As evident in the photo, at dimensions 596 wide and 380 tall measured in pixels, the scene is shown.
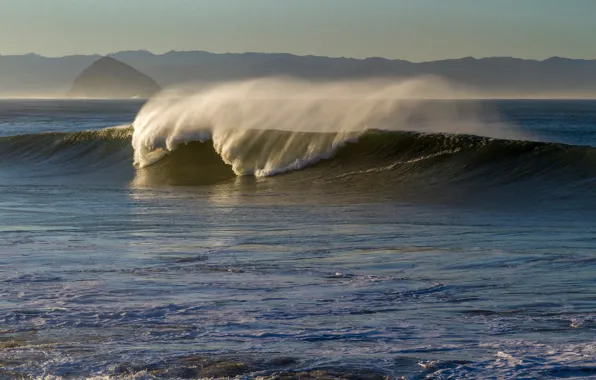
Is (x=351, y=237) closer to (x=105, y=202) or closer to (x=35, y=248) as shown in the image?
(x=35, y=248)

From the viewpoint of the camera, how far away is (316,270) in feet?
33.8

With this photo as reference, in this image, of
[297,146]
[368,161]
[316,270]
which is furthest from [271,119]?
[316,270]

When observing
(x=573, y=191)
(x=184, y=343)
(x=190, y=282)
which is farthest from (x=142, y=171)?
(x=184, y=343)

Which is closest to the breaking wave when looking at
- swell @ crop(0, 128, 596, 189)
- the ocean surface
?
swell @ crop(0, 128, 596, 189)

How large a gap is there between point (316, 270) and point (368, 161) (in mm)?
12741

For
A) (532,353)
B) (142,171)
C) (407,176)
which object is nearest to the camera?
(532,353)

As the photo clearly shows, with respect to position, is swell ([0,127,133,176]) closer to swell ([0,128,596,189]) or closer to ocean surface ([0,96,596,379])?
swell ([0,128,596,189])

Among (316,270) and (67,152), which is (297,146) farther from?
(316,270)

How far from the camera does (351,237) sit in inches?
500

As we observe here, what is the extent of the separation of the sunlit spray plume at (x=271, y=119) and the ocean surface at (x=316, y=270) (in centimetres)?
114

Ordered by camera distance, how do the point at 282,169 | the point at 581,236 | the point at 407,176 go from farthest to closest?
1. the point at 282,169
2. the point at 407,176
3. the point at 581,236

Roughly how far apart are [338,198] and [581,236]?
6.23m

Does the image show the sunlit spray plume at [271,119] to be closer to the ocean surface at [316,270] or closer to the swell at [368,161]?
the swell at [368,161]

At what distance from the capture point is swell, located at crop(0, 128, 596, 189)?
20.2 m
